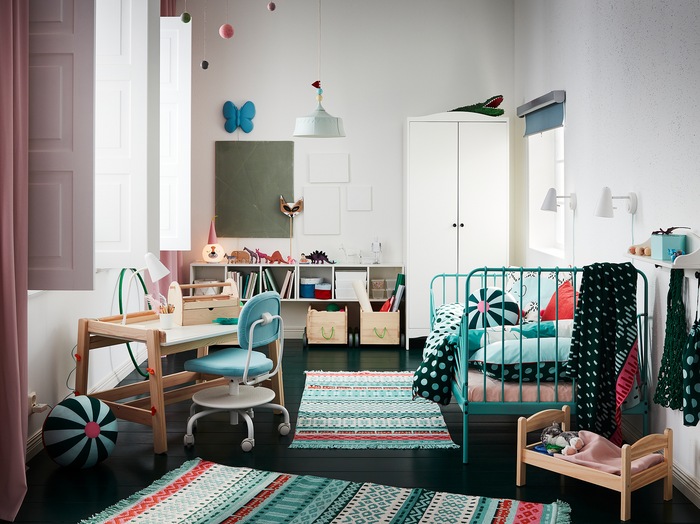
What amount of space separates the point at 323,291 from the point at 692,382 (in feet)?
13.7

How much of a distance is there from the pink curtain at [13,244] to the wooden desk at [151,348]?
2.48 ft

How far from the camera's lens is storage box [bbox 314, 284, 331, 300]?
7000mm

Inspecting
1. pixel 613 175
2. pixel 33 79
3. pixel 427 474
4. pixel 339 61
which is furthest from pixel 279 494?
pixel 339 61

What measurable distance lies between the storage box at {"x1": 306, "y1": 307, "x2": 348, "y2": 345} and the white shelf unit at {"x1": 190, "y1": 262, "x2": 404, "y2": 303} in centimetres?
18

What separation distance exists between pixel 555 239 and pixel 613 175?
75.1 inches

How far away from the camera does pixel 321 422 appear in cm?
452

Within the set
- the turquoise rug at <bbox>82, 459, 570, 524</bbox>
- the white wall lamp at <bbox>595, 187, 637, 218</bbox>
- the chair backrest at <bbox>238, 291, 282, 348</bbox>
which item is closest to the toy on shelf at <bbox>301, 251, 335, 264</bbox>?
the chair backrest at <bbox>238, 291, 282, 348</bbox>

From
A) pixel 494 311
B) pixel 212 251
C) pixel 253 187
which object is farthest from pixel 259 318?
pixel 253 187

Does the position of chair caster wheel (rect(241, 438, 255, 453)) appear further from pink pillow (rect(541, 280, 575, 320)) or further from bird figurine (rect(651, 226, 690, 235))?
bird figurine (rect(651, 226, 690, 235))

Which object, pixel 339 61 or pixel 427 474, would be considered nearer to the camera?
pixel 427 474

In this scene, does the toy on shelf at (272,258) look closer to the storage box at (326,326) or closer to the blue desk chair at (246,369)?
the storage box at (326,326)

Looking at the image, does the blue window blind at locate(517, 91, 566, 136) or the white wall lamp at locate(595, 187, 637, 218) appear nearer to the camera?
the white wall lamp at locate(595, 187, 637, 218)

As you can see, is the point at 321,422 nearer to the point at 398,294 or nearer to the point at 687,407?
the point at 687,407

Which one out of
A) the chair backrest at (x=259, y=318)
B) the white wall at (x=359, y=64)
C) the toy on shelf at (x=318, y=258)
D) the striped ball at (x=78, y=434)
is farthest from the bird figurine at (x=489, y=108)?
the striped ball at (x=78, y=434)
